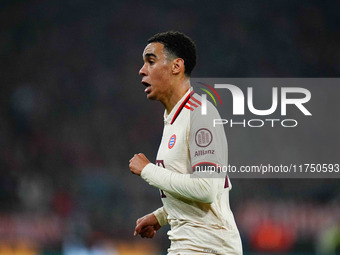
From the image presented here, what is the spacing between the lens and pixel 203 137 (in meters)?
2.88

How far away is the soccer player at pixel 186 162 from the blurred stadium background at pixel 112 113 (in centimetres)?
676

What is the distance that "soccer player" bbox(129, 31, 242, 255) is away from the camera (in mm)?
2859

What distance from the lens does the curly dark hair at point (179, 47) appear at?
3.25 m

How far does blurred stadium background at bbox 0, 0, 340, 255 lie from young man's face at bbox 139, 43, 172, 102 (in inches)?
266

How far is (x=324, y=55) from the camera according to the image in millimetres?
14875

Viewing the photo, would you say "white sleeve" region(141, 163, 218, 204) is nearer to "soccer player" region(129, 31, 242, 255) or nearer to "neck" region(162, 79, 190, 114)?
"soccer player" region(129, 31, 242, 255)

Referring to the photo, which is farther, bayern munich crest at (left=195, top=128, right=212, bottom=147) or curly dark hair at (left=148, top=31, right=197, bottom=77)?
curly dark hair at (left=148, top=31, right=197, bottom=77)

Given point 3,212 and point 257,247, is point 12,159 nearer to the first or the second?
point 3,212

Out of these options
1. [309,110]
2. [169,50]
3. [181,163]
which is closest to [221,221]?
[181,163]

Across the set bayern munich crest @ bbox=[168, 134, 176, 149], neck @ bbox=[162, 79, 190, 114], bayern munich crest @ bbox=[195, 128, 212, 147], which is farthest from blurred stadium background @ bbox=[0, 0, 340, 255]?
bayern munich crest @ bbox=[195, 128, 212, 147]

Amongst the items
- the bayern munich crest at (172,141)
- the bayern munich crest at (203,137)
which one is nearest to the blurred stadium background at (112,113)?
the bayern munich crest at (172,141)

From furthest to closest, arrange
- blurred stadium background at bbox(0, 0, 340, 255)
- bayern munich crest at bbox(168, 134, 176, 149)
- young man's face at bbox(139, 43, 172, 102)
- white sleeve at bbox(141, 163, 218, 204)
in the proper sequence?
1. blurred stadium background at bbox(0, 0, 340, 255)
2. young man's face at bbox(139, 43, 172, 102)
3. bayern munich crest at bbox(168, 134, 176, 149)
4. white sleeve at bbox(141, 163, 218, 204)

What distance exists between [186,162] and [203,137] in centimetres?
21

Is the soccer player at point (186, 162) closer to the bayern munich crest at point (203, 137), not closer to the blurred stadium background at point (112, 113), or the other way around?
the bayern munich crest at point (203, 137)
